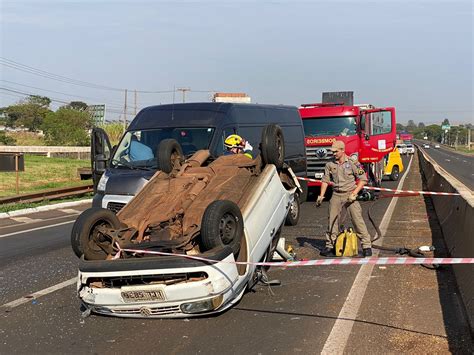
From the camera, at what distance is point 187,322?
4965mm

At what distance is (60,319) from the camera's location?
5168 mm

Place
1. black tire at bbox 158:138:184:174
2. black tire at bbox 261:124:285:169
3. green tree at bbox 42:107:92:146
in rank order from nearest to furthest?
black tire at bbox 261:124:285:169 → black tire at bbox 158:138:184:174 → green tree at bbox 42:107:92:146

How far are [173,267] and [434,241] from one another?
5964 mm

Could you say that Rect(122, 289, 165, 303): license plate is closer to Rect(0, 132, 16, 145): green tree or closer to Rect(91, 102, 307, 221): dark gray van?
Rect(91, 102, 307, 221): dark gray van

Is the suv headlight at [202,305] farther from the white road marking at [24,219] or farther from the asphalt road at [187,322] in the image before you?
the white road marking at [24,219]

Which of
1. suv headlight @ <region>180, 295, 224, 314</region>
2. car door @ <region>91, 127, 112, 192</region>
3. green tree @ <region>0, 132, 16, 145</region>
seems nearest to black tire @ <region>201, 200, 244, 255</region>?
suv headlight @ <region>180, 295, 224, 314</region>

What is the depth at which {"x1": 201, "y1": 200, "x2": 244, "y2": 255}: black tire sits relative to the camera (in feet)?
15.7

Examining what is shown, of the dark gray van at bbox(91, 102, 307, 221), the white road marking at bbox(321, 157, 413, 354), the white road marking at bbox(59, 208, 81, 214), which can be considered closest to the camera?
the white road marking at bbox(321, 157, 413, 354)

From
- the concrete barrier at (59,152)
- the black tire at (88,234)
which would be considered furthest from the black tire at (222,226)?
the concrete barrier at (59,152)

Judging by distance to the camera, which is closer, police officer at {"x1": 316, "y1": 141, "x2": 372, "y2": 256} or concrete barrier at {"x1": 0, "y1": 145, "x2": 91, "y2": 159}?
police officer at {"x1": 316, "y1": 141, "x2": 372, "y2": 256}

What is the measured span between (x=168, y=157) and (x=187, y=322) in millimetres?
2378

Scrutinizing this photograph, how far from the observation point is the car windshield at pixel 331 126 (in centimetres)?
1622

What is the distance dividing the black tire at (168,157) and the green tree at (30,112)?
98.8 meters

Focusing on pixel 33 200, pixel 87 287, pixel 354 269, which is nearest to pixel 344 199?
pixel 354 269
